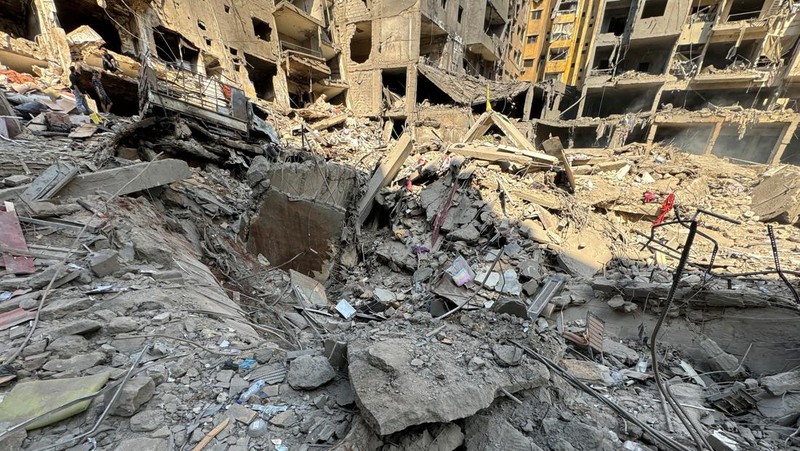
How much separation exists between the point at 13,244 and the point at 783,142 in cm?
2429

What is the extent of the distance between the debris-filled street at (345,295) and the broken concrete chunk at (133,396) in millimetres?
10

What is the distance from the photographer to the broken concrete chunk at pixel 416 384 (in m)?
1.56

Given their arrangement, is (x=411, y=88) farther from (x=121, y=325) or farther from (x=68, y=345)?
(x=68, y=345)

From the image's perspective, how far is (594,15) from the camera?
18750 millimetres

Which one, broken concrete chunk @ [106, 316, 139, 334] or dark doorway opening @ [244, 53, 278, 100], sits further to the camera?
dark doorway opening @ [244, 53, 278, 100]

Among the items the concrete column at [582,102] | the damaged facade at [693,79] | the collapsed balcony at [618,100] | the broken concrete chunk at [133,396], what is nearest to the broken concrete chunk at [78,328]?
the broken concrete chunk at [133,396]

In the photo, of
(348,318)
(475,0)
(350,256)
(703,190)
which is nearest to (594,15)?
(475,0)

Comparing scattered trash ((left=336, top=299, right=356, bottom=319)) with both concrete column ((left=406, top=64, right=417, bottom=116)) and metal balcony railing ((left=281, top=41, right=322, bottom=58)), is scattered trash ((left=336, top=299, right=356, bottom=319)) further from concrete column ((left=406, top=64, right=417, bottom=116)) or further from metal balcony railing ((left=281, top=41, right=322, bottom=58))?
metal balcony railing ((left=281, top=41, right=322, bottom=58))

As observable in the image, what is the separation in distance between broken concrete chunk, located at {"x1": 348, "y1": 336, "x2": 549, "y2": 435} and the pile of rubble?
0.04 feet

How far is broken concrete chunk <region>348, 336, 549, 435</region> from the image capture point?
1562 mm

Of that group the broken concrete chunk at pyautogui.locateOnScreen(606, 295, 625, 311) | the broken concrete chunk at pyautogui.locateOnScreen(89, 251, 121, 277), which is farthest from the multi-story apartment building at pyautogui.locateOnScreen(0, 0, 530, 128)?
the broken concrete chunk at pyautogui.locateOnScreen(606, 295, 625, 311)

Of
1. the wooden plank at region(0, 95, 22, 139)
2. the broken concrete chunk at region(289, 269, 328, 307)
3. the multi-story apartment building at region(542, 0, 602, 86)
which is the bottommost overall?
the broken concrete chunk at region(289, 269, 328, 307)

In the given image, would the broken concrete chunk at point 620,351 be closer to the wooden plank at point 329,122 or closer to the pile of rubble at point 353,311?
the pile of rubble at point 353,311

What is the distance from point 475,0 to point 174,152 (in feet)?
63.3
